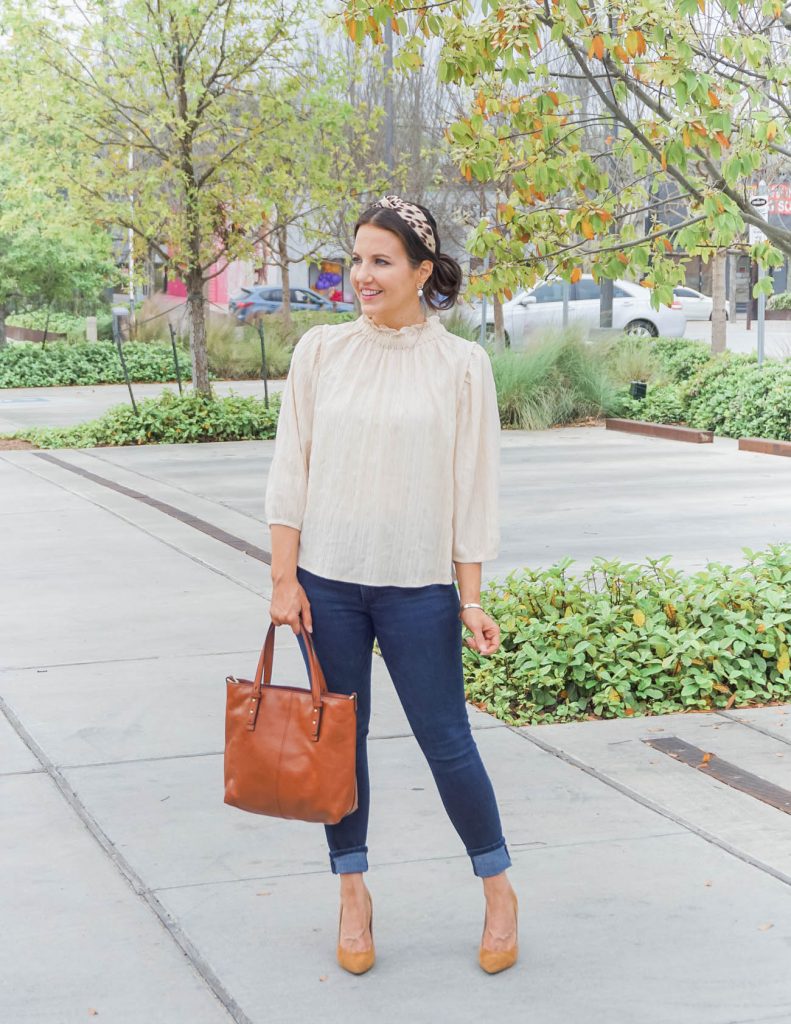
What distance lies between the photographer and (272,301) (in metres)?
40.6

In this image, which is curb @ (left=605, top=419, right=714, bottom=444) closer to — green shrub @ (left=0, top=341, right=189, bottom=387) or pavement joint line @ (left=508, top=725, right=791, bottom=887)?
green shrub @ (left=0, top=341, right=189, bottom=387)

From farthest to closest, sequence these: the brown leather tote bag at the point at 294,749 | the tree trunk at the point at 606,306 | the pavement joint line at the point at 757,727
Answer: the tree trunk at the point at 606,306
the pavement joint line at the point at 757,727
the brown leather tote bag at the point at 294,749

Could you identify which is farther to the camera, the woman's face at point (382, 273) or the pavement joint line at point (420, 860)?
the pavement joint line at point (420, 860)

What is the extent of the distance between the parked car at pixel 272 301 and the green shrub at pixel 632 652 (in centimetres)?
3261

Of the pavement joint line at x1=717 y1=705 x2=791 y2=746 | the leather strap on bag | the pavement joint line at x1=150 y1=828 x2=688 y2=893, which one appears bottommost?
the pavement joint line at x1=717 y1=705 x2=791 y2=746

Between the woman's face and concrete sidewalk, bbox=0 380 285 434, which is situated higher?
the woman's face

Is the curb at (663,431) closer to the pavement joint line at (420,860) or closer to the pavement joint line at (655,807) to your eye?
the pavement joint line at (655,807)

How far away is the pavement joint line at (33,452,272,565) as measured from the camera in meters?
9.74

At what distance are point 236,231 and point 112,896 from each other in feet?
48.8

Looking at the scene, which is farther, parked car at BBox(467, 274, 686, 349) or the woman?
parked car at BBox(467, 274, 686, 349)

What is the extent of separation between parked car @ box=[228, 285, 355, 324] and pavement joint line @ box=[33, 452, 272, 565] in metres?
25.0

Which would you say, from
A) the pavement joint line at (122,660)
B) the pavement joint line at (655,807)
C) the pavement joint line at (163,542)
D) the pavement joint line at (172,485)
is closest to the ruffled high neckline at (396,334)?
the pavement joint line at (655,807)

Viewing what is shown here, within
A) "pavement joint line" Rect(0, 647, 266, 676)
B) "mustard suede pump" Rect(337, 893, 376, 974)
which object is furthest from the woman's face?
"pavement joint line" Rect(0, 647, 266, 676)

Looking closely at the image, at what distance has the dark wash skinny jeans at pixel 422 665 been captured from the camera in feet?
11.6
